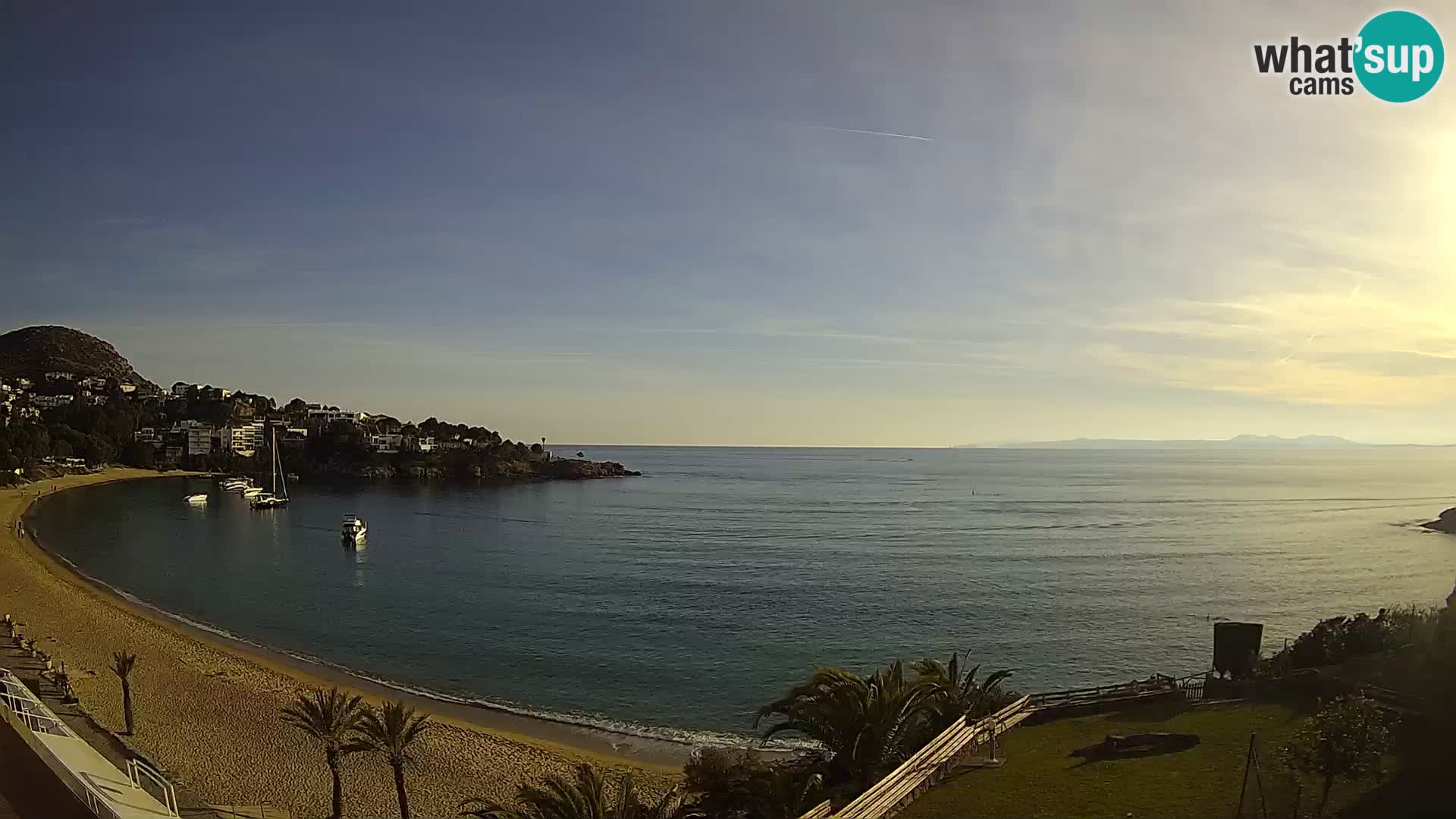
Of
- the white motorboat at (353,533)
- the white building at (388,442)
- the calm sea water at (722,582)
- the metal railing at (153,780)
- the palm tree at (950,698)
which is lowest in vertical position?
the calm sea water at (722,582)

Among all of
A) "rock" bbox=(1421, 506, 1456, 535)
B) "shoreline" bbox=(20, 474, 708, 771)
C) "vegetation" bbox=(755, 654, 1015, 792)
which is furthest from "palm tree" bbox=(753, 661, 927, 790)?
"rock" bbox=(1421, 506, 1456, 535)

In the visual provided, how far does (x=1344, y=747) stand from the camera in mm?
11477

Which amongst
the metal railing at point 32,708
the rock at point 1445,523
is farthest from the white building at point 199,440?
the rock at point 1445,523

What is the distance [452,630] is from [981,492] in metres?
109

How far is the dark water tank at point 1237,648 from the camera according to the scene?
23609mm

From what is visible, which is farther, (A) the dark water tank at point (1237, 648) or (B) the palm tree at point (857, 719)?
(A) the dark water tank at point (1237, 648)

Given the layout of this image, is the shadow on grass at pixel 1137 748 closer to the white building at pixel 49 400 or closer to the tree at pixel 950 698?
the tree at pixel 950 698

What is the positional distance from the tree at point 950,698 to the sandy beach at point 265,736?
26.4 feet

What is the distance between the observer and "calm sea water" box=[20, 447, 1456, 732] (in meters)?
35.8

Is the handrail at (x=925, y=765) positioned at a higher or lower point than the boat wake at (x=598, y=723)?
higher

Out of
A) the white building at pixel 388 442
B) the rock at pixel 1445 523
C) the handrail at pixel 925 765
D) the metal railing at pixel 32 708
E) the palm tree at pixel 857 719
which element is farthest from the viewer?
the white building at pixel 388 442

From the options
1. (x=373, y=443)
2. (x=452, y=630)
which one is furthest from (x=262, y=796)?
(x=373, y=443)

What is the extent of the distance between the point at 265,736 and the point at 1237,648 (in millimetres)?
29849

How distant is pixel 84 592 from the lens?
47688 mm
